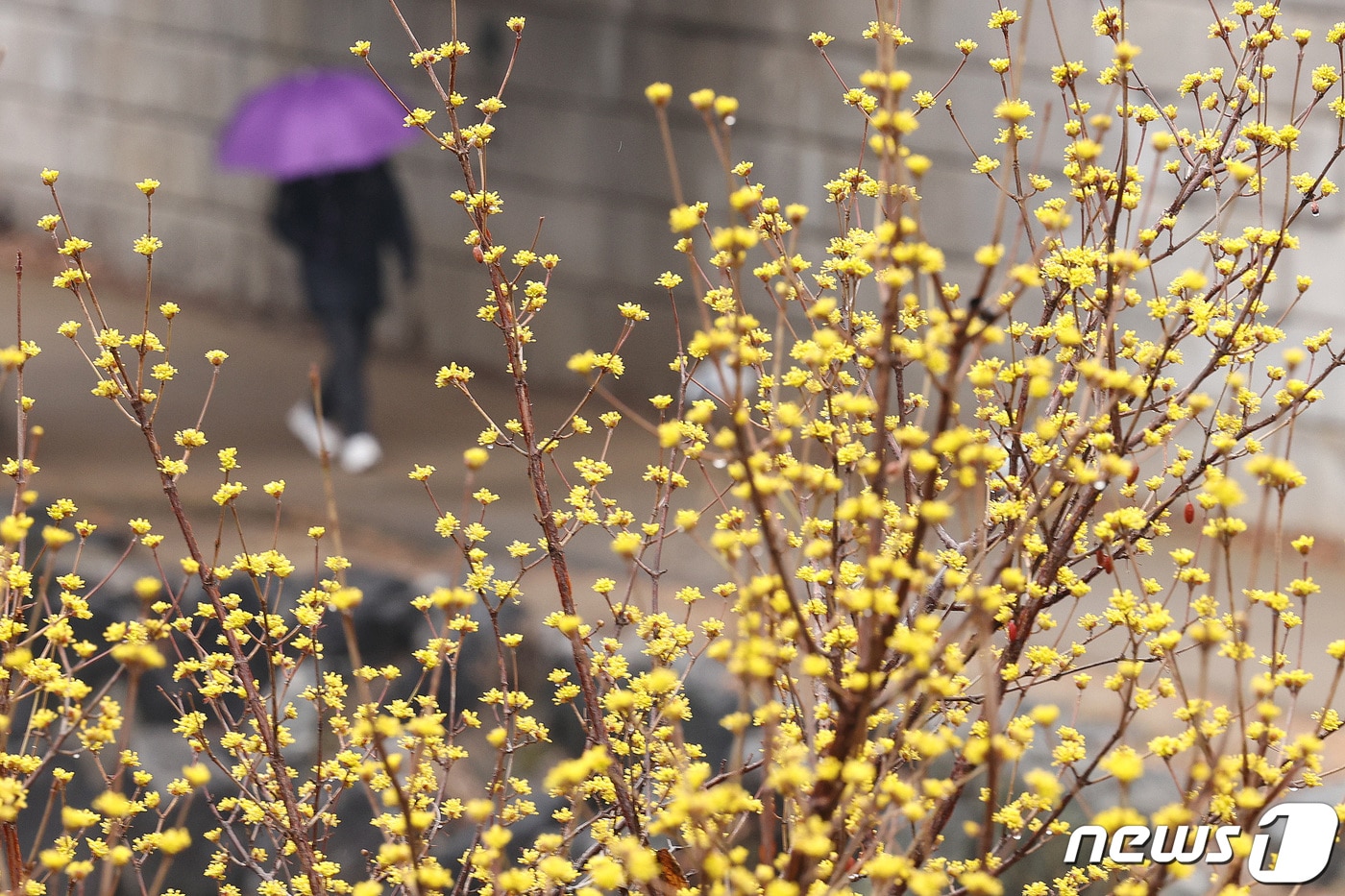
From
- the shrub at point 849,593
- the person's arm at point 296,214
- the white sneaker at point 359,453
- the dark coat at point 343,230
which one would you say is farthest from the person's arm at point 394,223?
the shrub at point 849,593

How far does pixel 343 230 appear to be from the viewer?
755cm

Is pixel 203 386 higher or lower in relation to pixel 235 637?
lower

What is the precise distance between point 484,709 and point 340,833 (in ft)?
2.49

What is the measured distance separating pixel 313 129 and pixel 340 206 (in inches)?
17.8

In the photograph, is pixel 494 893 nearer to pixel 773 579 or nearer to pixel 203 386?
pixel 773 579

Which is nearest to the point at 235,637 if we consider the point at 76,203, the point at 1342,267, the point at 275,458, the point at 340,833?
the point at 340,833

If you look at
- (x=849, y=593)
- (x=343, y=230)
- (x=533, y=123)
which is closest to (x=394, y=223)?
(x=343, y=230)

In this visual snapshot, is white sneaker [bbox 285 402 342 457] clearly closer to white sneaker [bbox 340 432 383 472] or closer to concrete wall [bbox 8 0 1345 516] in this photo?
white sneaker [bbox 340 432 383 472]

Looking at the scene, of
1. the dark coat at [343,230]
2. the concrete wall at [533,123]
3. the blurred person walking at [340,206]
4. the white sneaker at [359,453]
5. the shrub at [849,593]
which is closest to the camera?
the shrub at [849,593]

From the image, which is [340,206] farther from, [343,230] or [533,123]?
[533,123]

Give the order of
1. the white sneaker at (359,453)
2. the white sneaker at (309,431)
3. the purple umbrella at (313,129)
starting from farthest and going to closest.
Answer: the white sneaker at (309,431) → the white sneaker at (359,453) → the purple umbrella at (313,129)

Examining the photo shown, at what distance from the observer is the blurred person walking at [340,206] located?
7297mm

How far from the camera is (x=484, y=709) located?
5.47 meters

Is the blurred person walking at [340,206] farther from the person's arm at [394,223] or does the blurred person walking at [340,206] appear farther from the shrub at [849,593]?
Result: the shrub at [849,593]
